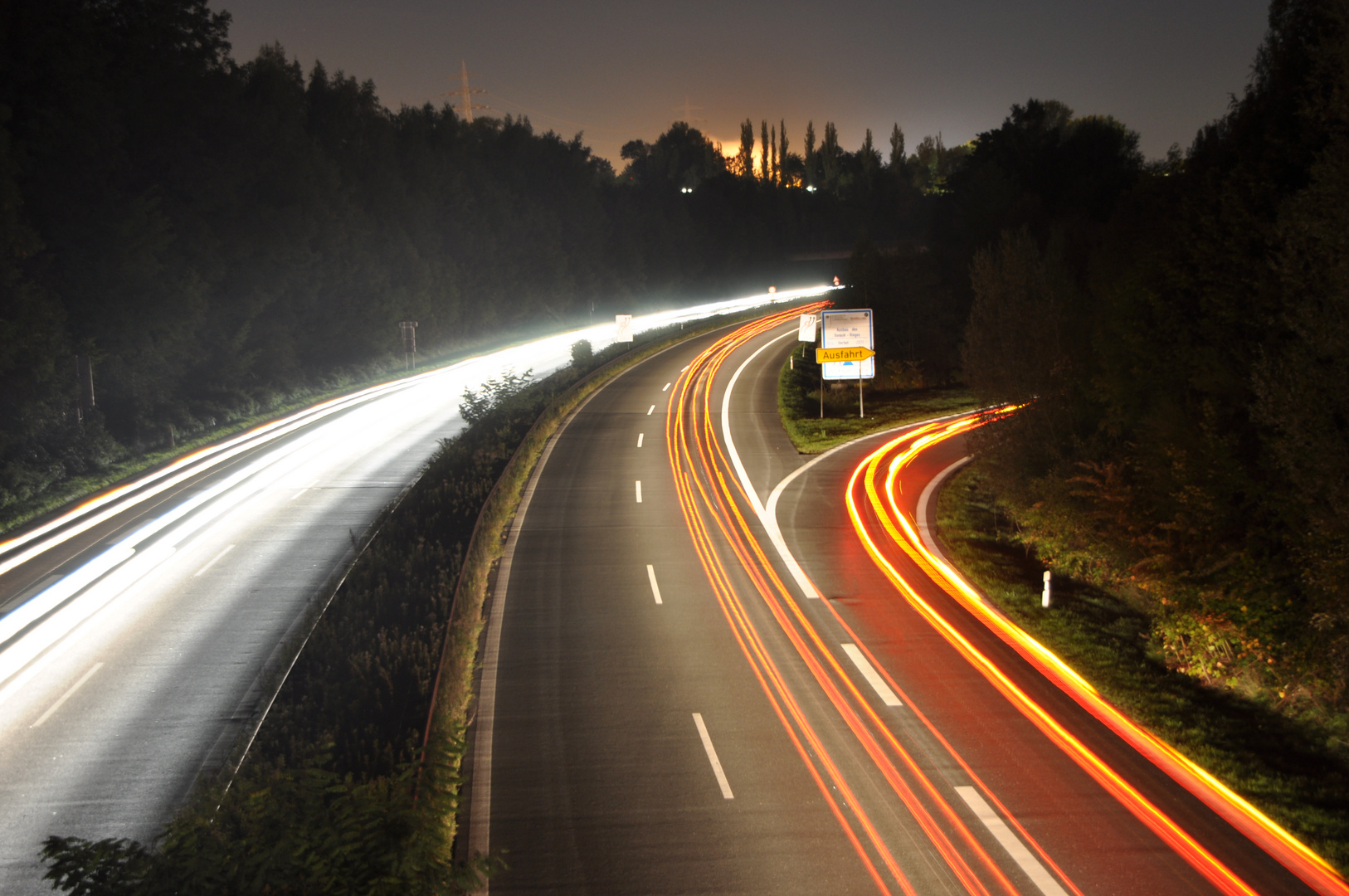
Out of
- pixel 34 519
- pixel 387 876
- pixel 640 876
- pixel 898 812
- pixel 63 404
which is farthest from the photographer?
pixel 63 404

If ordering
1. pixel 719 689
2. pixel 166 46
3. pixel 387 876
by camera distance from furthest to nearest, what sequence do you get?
1. pixel 166 46
2. pixel 719 689
3. pixel 387 876

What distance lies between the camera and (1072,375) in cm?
2466

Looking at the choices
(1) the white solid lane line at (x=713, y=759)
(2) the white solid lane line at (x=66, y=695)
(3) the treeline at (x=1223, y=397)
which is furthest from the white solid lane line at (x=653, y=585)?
(2) the white solid lane line at (x=66, y=695)

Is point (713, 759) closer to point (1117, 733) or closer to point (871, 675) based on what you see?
point (871, 675)

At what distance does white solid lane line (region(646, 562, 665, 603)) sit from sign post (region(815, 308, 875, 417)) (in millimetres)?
21147

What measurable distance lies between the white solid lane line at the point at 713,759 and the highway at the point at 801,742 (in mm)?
47

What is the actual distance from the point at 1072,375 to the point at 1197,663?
11.1 metres

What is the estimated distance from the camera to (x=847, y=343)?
130 feet

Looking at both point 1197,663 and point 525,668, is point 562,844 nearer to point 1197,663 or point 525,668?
point 525,668

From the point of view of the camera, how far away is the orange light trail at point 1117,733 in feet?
31.7

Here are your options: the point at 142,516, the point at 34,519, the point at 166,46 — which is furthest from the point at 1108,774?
the point at 166,46

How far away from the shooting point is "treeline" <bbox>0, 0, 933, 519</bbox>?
3506 cm

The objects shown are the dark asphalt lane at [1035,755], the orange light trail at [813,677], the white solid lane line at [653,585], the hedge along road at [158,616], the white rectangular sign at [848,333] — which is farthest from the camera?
the white rectangular sign at [848,333]

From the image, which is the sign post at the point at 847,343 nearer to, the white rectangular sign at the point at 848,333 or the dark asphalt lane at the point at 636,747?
the white rectangular sign at the point at 848,333
